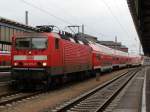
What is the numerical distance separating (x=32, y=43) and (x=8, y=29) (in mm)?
15804

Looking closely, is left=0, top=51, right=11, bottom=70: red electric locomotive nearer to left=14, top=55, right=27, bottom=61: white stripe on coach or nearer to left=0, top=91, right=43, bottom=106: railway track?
left=14, top=55, right=27, bottom=61: white stripe on coach

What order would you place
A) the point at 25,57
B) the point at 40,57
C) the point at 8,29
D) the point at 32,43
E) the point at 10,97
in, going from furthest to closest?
the point at 8,29, the point at 32,43, the point at 25,57, the point at 40,57, the point at 10,97

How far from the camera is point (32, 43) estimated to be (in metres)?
22.5

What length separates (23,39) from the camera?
22812 mm

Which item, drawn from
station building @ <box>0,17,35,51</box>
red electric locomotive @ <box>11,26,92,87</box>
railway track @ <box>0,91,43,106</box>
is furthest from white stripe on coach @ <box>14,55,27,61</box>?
station building @ <box>0,17,35,51</box>

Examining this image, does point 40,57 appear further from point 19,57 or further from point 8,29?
point 8,29

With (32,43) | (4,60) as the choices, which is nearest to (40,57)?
(32,43)

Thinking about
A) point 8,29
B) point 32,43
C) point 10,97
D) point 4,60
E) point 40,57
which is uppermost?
point 8,29

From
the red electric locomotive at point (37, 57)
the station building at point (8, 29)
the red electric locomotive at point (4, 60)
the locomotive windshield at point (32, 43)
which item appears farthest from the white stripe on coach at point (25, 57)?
the red electric locomotive at point (4, 60)

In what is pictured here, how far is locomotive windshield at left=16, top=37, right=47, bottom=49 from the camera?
73.5ft

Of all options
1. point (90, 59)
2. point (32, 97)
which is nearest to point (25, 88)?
point (32, 97)

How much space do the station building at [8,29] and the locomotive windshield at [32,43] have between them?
10816mm

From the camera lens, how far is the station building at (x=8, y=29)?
114 ft

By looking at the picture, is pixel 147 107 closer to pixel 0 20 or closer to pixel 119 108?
pixel 119 108
